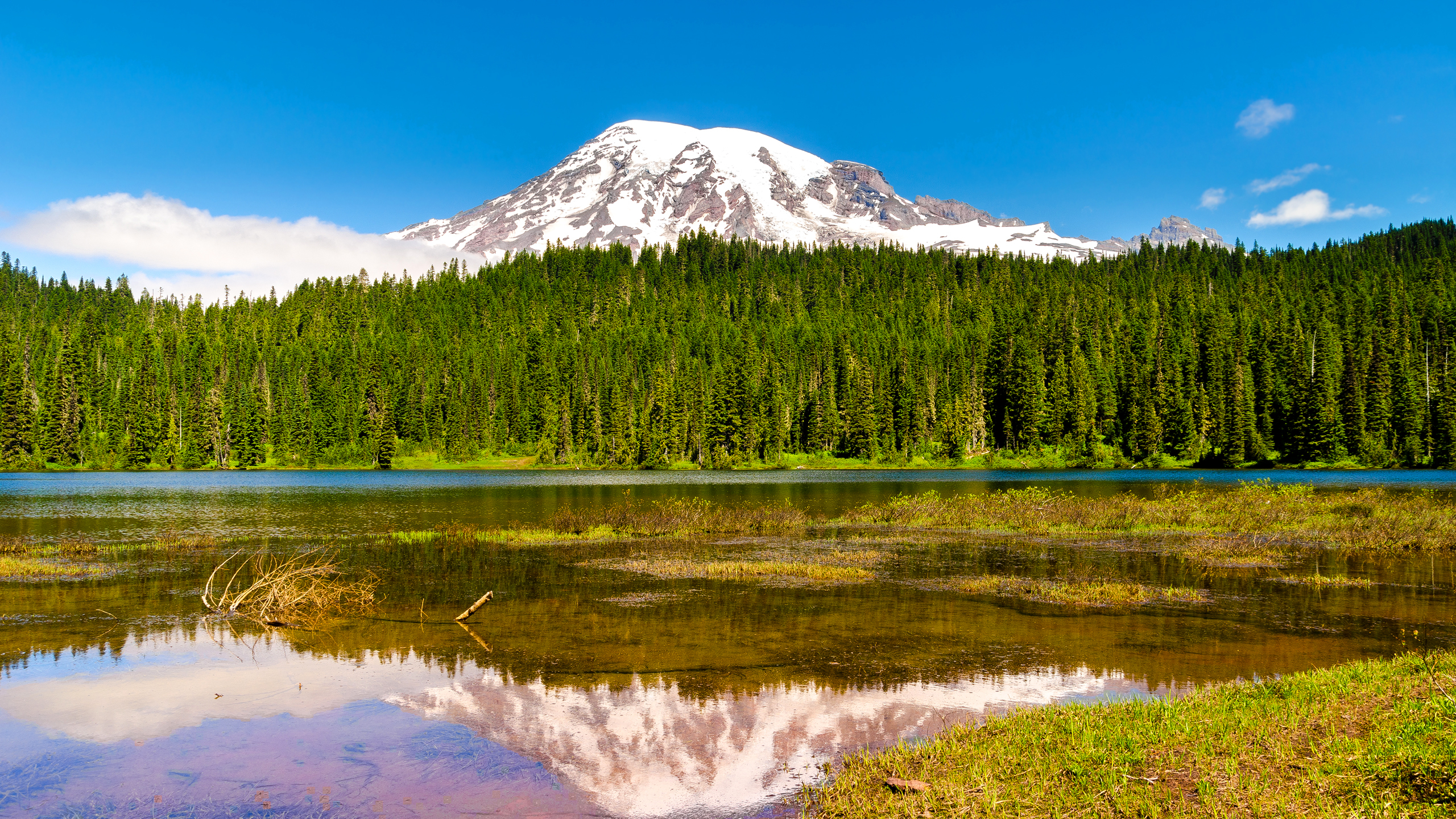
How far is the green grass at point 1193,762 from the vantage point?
941 cm

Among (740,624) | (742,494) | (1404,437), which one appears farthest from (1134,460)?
(740,624)

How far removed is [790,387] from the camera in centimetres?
16888

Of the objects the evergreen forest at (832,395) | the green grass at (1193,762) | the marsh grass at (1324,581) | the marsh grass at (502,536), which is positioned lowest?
the marsh grass at (1324,581)

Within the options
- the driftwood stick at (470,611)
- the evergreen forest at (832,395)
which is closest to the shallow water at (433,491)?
the evergreen forest at (832,395)

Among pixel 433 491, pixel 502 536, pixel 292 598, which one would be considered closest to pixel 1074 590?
pixel 292 598

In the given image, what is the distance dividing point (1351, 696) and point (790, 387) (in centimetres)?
15619

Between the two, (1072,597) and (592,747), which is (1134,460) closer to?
(1072,597)

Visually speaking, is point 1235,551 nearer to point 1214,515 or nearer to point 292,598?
point 1214,515

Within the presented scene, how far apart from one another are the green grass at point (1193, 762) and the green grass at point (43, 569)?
30.0 metres

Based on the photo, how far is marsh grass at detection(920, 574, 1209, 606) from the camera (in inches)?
980

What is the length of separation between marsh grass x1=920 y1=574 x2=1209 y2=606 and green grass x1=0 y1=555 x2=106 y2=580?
29.1 meters

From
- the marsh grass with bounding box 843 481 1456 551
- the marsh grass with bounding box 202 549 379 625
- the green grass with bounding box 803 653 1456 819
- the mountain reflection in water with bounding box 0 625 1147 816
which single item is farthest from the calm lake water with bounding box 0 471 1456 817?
the marsh grass with bounding box 843 481 1456 551

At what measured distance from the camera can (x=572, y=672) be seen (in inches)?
691

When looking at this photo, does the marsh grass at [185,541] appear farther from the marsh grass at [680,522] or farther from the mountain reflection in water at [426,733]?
the mountain reflection in water at [426,733]
